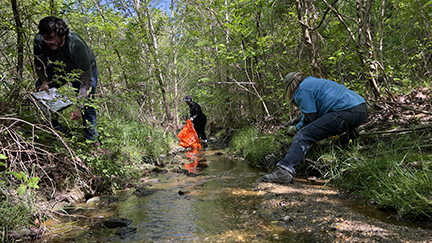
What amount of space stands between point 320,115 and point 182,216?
239cm

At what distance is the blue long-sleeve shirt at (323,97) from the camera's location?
3242 millimetres

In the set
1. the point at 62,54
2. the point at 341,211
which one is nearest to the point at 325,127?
the point at 341,211

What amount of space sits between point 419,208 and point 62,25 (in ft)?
14.4

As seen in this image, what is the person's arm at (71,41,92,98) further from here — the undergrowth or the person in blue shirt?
the undergrowth

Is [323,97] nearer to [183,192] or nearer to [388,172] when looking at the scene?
[388,172]

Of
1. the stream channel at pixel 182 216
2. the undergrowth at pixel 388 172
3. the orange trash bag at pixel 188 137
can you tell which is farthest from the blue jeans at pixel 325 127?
the orange trash bag at pixel 188 137

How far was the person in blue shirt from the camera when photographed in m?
3.20

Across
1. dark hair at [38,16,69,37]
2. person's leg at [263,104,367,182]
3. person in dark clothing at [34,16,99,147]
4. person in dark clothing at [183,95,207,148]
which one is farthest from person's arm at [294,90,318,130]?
person in dark clothing at [183,95,207,148]

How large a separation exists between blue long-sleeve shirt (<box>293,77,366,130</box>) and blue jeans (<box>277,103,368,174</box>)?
3.6 inches

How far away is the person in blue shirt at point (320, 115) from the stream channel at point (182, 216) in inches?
25.8

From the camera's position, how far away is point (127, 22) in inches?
305

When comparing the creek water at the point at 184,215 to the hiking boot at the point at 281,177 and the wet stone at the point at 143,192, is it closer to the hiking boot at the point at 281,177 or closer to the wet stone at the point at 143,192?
the wet stone at the point at 143,192

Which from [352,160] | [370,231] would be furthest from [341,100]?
[370,231]

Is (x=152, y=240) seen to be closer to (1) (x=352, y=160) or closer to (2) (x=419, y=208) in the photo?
(2) (x=419, y=208)
